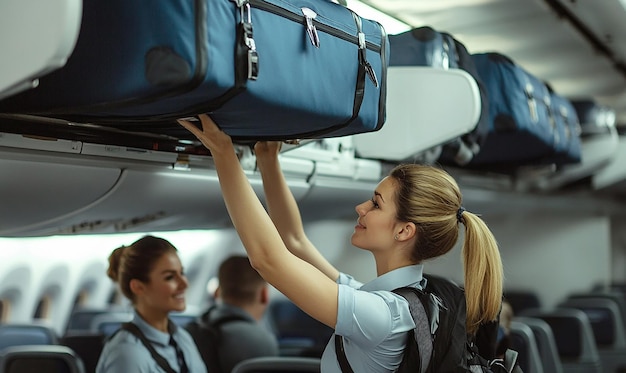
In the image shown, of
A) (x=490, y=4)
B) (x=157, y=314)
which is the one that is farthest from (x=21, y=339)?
(x=490, y=4)

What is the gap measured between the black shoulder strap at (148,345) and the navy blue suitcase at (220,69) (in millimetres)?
1284

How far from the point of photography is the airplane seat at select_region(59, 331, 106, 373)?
5242mm

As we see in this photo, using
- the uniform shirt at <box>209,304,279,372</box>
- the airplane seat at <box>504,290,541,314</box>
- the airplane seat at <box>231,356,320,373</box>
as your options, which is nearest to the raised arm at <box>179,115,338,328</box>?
the airplane seat at <box>231,356,320,373</box>

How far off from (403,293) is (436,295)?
0.39ft

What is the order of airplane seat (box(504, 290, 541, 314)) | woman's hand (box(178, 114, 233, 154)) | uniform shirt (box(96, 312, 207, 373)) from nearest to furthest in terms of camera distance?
woman's hand (box(178, 114, 233, 154))
uniform shirt (box(96, 312, 207, 373))
airplane seat (box(504, 290, 541, 314))

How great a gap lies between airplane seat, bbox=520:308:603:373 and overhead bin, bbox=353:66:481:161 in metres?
3.16

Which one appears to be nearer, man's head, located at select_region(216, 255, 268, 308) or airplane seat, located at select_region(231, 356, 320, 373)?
airplane seat, located at select_region(231, 356, 320, 373)

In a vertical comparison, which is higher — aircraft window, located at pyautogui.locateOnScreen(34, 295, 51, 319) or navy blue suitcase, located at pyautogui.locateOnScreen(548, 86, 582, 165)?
navy blue suitcase, located at pyautogui.locateOnScreen(548, 86, 582, 165)

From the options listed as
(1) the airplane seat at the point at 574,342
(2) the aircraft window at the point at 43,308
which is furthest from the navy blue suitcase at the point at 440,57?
(2) the aircraft window at the point at 43,308

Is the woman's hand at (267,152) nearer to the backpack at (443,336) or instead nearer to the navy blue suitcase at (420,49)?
the backpack at (443,336)

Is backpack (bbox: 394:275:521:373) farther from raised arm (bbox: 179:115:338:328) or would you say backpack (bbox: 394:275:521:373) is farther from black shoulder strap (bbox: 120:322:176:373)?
black shoulder strap (bbox: 120:322:176:373)

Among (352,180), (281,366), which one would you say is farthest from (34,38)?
(352,180)

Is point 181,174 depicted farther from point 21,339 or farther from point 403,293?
point 21,339

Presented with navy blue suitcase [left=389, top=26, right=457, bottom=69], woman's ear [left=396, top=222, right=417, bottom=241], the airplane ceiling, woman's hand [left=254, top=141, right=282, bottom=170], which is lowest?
woman's ear [left=396, top=222, right=417, bottom=241]
